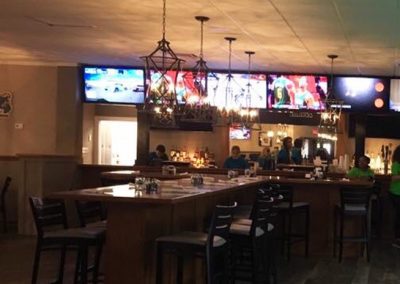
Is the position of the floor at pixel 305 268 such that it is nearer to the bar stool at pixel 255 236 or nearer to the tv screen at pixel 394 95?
the bar stool at pixel 255 236

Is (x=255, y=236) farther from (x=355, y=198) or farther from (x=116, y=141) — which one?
(x=116, y=141)

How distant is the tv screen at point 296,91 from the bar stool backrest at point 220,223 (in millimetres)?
5485

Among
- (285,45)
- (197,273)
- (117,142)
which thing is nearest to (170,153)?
(117,142)

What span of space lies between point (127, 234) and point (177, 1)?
91.0 inches

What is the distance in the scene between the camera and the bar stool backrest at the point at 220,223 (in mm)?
4469

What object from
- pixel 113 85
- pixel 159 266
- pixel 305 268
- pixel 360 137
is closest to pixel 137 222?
pixel 159 266

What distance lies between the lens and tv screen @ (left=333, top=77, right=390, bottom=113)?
9875 mm

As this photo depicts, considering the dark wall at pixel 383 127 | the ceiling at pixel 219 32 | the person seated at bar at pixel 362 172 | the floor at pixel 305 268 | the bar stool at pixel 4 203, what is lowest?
the floor at pixel 305 268

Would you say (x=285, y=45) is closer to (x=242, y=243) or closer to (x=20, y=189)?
(x=242, y=243)

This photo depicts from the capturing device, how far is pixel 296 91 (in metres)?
10.1

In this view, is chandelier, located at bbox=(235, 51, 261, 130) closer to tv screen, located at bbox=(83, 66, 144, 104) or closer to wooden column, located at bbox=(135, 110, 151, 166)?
tv screen, located at bbox=(83, 66, 144, 104)

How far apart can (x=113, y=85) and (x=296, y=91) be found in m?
3.02

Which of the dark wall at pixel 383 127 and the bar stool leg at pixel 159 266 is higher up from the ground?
the dark wall at pixel 383 127

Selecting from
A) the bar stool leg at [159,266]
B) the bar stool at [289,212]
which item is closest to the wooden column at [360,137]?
the bar stool at [289,212]
